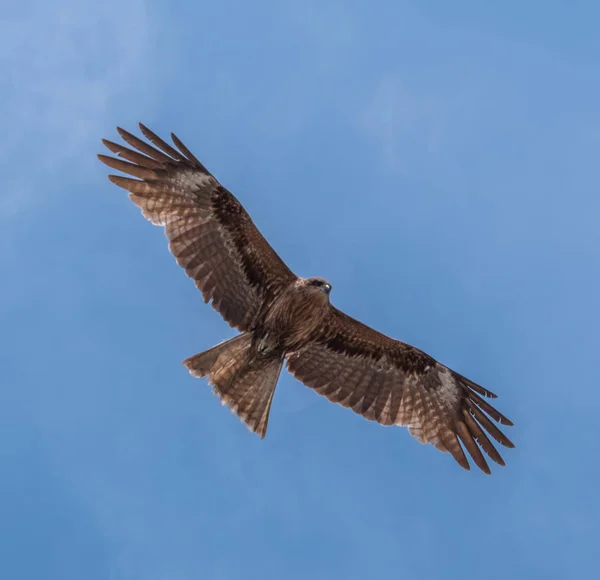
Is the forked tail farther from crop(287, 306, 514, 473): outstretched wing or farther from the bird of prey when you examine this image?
crop(287, 306, 514, 473): outstretched wing

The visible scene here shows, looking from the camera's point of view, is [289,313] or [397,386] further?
[397,386]

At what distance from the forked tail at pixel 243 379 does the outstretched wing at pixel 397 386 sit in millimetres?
784

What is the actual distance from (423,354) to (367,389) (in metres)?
0.90

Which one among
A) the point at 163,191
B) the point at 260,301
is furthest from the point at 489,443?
the point at 163,191

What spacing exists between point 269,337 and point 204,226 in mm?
1621

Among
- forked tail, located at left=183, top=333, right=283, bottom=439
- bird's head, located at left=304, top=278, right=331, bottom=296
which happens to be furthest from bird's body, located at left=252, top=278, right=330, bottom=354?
forked tail, located at left=183, top=333, right=283, bottom=439

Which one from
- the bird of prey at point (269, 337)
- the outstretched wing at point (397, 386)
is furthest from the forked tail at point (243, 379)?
the outstretched wing at point (397, 386)

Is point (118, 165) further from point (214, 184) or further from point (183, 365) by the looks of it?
point (183, 365)

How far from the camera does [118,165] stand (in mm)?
12203

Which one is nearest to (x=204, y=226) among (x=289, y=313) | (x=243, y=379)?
(x=289, y=313)

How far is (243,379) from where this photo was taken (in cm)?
1266

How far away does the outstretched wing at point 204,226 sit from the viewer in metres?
12.3

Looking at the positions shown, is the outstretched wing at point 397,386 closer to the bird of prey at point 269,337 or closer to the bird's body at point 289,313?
the bird of prey at point 269,337

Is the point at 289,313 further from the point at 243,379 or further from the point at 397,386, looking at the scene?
the point at 397,386
